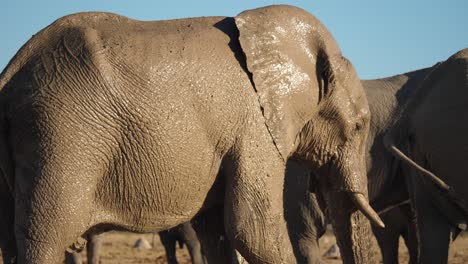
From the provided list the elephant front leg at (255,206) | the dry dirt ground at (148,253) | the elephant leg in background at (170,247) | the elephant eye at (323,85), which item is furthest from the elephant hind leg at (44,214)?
the dry dirt ground at (148,253)

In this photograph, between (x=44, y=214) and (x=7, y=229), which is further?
(x=7, y=229)

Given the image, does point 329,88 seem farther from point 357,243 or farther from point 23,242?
point 23,242

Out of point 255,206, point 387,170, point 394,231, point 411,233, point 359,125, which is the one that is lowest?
point 394,231

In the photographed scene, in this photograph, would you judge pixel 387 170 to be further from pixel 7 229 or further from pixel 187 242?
pixel 7 229

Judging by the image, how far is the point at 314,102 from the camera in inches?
268

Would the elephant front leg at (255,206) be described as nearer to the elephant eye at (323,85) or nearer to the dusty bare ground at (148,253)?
the elephant eye at (323,85)

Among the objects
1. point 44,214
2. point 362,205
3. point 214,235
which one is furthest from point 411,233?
point 44,214

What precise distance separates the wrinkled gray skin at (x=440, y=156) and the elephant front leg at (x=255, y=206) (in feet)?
7.65

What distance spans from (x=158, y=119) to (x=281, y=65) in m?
0.98

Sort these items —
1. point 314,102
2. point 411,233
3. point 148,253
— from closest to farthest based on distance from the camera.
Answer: point 314,102 → point 411,233 → point 148,253

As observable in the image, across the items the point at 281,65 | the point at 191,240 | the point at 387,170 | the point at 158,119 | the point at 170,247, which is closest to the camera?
the point at 158,119

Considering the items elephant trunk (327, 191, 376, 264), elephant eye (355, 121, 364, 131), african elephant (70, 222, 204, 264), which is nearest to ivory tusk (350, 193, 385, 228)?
elephant trunk (327, 191, 376, 264)

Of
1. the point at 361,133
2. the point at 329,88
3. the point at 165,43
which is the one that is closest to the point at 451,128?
the point at 361,133

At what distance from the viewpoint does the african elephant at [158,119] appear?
5754mm
